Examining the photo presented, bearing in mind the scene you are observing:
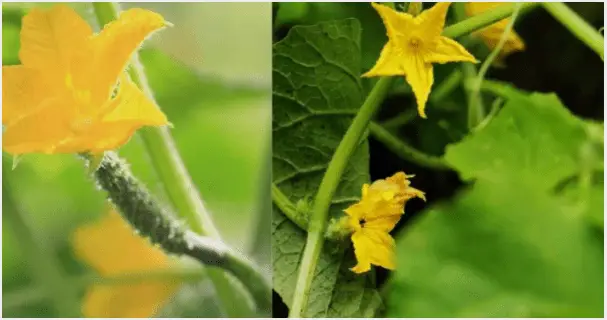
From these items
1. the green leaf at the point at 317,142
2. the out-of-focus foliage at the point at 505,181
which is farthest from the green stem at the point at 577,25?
the green leaf at the point at 317,142

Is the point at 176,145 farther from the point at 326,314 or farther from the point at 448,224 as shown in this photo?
the point at 448,224

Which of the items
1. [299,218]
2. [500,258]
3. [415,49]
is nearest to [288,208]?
[299,218]

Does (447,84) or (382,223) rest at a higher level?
(447,84)

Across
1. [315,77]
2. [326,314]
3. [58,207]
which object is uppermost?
[315,77]

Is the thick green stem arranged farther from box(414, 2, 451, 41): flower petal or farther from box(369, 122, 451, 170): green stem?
box(414, 2, 451, 41): flower petal

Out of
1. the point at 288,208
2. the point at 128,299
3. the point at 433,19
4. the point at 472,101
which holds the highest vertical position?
the point at 433,19

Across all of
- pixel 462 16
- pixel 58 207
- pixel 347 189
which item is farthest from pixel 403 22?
pixel 58 207

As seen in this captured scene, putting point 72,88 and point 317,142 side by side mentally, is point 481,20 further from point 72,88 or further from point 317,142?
point 72,88
